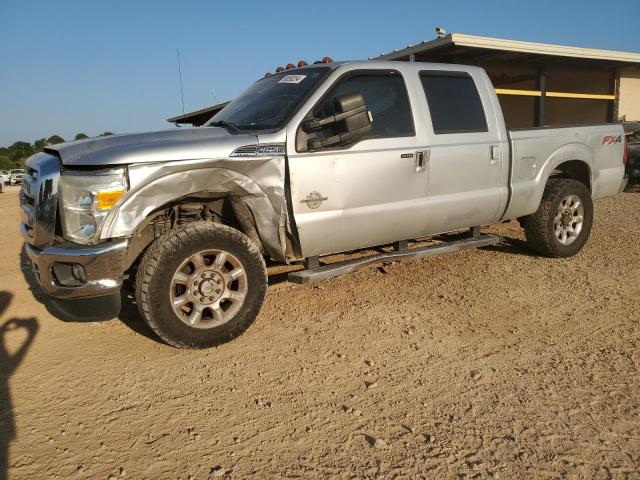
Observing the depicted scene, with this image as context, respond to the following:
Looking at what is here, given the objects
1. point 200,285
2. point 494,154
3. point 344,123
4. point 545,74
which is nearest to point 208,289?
point 200,285

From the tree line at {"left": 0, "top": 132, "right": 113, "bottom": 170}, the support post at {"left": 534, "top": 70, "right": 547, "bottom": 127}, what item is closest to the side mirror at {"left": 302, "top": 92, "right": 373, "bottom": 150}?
the support post at {"left": 534, "top": 70, "right": 547, "bottom": 127}

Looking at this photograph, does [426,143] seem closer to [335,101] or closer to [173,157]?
[335,101]

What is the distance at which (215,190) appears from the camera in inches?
141

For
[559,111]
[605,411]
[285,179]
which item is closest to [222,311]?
[285,179]

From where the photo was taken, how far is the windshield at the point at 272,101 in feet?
13.0

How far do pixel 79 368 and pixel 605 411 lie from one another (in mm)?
3200

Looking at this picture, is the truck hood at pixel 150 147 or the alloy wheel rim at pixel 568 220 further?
the alloy wheel rim at pixel 568 220

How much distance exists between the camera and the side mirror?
145 inches

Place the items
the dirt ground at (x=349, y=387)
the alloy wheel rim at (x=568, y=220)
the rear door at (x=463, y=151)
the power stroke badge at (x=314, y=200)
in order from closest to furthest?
the dirt ground at (x=349, y=387)
the power stroke badge at (x=314, y=200)
the rear door at (x=463, y=151)
the alloy wheel rim at (x=568, y=220)

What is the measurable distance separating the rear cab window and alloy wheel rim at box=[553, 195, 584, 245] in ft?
4.67

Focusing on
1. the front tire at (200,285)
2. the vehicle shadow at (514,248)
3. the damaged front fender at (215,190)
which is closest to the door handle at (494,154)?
the vehicle shadow at (514,248)

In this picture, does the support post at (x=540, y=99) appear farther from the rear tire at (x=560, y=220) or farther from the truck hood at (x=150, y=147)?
the truck hood at (x=150, y=147)

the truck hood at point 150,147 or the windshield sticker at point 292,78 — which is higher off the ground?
the windshield sticker at point 292,78

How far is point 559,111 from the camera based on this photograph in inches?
611
